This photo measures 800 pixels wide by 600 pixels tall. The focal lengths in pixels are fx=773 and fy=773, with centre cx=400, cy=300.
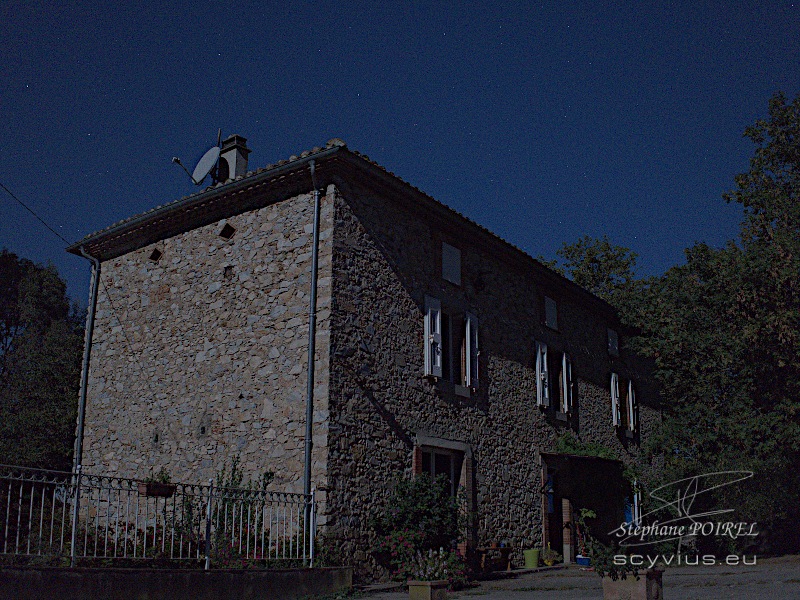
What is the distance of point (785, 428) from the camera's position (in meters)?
16.7

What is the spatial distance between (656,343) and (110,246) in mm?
13188

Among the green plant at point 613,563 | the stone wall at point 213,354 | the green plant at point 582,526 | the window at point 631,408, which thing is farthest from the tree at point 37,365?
the green plant at point 613,563

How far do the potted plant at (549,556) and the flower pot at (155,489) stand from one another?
27.7 feet

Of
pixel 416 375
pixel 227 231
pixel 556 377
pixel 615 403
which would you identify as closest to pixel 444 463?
pixel 416 375

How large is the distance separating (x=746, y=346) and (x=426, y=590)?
1215cm

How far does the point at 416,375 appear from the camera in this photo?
12391 millimetres

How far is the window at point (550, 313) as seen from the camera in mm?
16875

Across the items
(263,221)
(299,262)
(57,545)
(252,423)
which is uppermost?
(263,221)

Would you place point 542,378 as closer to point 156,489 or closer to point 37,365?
point 156,489

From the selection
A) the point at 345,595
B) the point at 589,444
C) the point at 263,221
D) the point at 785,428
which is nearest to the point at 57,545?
the point at 345,595

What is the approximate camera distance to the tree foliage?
54.5 ft

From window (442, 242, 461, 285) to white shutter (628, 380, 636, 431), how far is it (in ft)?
27.3

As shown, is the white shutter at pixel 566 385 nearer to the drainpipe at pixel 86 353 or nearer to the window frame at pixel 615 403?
the window frame at pixel 615 403

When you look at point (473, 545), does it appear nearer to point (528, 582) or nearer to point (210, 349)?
point (528, 582)
